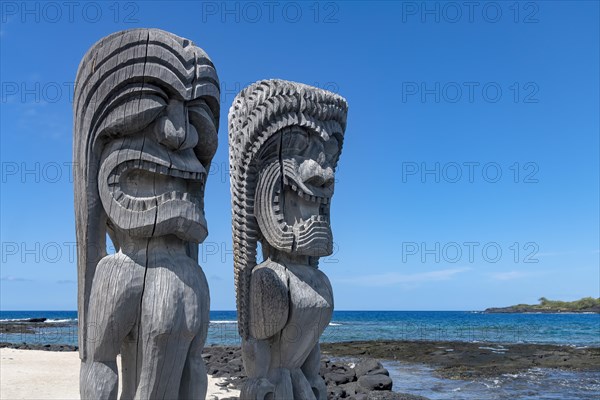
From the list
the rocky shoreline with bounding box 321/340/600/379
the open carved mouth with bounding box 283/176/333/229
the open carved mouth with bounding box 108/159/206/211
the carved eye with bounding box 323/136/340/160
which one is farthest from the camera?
the rocky shoreline with bounding box 321/340/600/379

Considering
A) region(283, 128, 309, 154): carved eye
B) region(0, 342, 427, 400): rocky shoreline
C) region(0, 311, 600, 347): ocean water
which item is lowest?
region(0, 311, 600, 347): ocean water

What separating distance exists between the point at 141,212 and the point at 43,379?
8.91 m

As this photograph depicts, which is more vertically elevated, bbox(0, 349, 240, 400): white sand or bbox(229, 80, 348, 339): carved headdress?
bbox(229, 80, 348, 339): carved headdress

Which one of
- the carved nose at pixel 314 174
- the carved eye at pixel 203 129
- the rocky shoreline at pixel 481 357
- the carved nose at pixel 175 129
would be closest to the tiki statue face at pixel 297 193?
the carved nose at pixel 314 174

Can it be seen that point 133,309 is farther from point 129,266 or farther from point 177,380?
point 177,380

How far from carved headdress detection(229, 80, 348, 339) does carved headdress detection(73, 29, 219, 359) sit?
1.07 m

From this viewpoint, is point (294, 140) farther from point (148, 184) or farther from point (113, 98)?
point (113, 98)

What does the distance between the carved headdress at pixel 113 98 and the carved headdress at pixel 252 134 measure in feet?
3.52

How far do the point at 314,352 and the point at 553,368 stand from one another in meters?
15.7

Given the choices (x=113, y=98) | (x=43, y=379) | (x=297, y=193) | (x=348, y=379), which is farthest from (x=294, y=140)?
(x=348, y=379)

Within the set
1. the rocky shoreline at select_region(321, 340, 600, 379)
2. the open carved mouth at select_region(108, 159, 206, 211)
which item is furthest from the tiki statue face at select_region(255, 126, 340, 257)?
the rocky shoreline at select_region(321, 340, 600, 379)

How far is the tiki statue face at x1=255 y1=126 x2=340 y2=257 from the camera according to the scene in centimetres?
471

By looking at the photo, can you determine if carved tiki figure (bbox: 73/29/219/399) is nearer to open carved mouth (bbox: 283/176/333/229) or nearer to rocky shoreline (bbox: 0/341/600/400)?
open carved mouth (bbox: 283/176/333/229)

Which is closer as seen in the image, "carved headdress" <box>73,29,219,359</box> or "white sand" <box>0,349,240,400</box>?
"carved headdress" <box>73,29,219,359</box>
